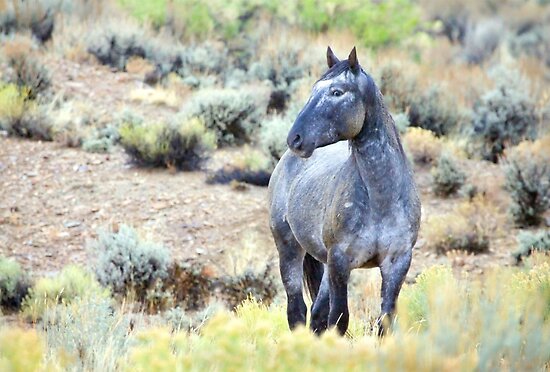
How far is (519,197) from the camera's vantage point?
1374 cm

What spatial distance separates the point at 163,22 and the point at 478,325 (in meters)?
20.2

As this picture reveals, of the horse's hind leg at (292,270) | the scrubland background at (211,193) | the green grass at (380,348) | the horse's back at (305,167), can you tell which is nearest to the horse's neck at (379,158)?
the horse's back at (305,167)

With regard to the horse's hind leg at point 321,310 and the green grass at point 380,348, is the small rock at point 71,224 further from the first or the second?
the green grass at point 380,348

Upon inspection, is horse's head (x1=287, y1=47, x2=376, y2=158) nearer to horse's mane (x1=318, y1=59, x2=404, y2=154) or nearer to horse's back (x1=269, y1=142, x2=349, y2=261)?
horse's mane (x1=318, y1=59, x2=404, y2=154)

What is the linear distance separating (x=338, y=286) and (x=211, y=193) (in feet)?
24.9

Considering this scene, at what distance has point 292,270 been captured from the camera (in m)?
7.84

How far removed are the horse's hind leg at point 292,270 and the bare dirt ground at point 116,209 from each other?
14.0 ft

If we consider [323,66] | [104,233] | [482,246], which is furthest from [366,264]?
[323,66]

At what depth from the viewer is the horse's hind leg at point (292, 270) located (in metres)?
7.79

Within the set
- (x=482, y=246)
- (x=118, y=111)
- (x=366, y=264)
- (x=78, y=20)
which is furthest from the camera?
(x=78, y=20)

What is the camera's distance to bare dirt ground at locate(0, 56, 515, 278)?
1242cm

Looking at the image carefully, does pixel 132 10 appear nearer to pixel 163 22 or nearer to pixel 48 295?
pixel 163 22

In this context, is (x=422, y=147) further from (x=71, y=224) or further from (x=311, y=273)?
(x=311, y=273)

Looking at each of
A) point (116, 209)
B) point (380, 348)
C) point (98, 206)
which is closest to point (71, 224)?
point (98, 206)
